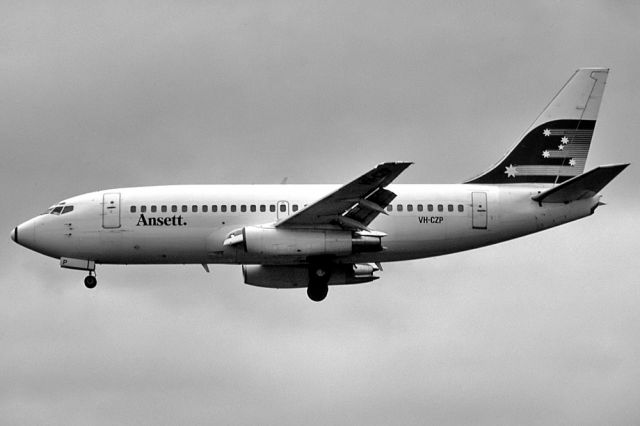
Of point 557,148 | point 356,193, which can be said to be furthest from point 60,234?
point 557,148

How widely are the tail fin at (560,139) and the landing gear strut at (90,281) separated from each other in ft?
58.1

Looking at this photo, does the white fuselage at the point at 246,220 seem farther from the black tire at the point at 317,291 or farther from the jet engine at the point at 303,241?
the black tire at the point at 317,291

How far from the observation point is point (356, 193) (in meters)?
54.5

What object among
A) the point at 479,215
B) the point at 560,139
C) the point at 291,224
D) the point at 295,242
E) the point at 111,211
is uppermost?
the point at 560,139

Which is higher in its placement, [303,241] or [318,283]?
[303,241]

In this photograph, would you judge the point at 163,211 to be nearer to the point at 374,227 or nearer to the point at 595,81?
the point at 374,227

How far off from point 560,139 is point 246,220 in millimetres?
15306

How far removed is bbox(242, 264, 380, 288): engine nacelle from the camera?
6050cm

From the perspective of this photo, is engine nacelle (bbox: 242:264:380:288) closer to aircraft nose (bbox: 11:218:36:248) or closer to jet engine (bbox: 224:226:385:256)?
jet engine (bbox: 224:226:385:256)

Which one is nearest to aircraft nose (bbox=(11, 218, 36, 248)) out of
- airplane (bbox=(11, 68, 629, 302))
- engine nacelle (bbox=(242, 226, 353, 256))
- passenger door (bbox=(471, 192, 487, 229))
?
airplane (bbox=(11, 68, 629, 302))

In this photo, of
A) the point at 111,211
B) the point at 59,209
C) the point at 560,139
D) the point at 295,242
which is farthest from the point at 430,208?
the point at 59,209

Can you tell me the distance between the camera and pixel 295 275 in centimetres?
6075

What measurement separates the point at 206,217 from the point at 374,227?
7374 mm

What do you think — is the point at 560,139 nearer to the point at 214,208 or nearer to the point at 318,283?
the point at 318,283
